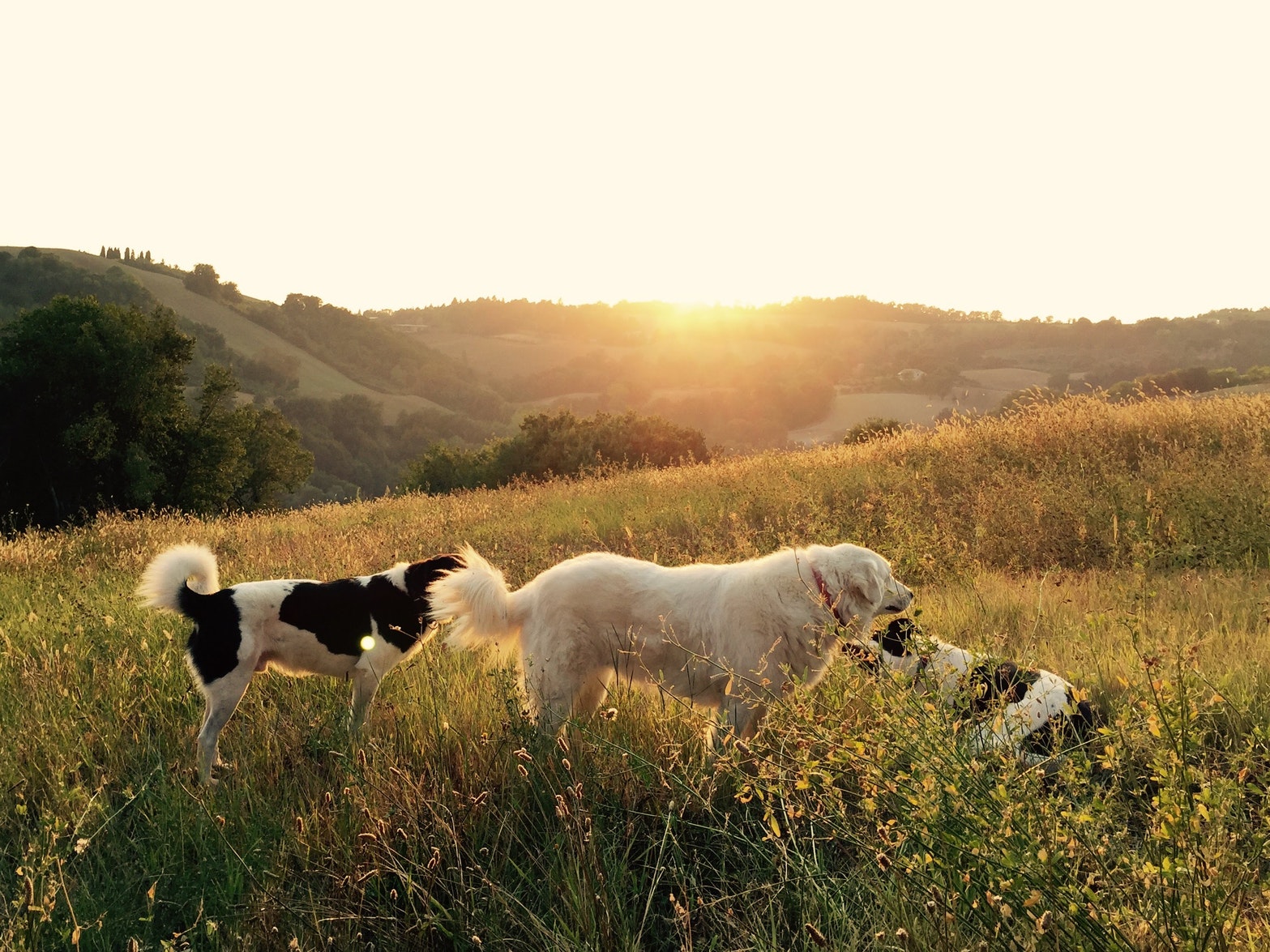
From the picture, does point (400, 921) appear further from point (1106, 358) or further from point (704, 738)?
point (1106, 358)

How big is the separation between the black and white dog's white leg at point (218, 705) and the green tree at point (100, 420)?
33.2 meters

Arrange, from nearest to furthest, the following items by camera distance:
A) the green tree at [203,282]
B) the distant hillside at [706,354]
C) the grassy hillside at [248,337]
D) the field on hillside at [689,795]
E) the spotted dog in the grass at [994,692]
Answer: the field on hillside at [689,795]
the spotted dog in the grass at [994,692]
the distant hillside at [706,354]
the grassy hillside at [248,337]
the green tree at [203,282]

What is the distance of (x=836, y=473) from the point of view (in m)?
12.0

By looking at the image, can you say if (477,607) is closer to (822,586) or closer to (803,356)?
(822,586)

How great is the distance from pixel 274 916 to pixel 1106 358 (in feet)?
254

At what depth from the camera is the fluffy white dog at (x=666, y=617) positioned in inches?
162

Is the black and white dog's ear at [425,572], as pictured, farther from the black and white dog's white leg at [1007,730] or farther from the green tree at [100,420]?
the green tree at [100,420]

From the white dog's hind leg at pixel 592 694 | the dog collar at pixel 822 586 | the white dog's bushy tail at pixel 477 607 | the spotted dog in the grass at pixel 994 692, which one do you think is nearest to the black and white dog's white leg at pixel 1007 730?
the spotted dog in the grass at pixel 994 692

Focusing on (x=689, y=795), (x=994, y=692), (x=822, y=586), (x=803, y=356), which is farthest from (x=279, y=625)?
(x=803, y=356)

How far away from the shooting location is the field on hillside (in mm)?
1950

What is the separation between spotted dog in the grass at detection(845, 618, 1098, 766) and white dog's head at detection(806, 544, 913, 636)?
0.17m

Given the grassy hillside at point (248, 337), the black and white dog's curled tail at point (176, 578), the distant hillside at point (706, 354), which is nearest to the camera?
Answer: the black and white dog's curled tail at point (176, 578)

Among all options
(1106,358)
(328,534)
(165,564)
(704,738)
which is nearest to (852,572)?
(704,738)

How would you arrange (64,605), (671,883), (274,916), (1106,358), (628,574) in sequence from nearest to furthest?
1. (274,916)
2. (671,883)
3. (628,574)
4. (64,605)
5. (1106,358)
